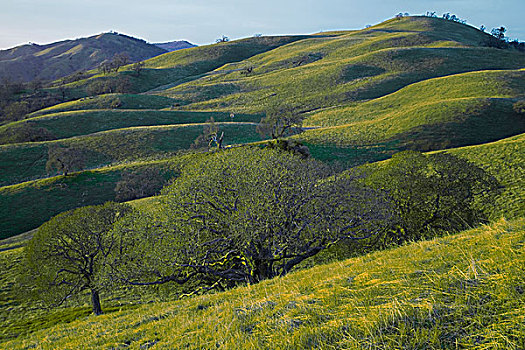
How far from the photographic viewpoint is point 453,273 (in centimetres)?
639

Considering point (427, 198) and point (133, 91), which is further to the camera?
point (133, 91)

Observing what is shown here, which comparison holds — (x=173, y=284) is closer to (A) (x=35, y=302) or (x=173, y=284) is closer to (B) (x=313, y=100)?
(A) (x=35, y=302)

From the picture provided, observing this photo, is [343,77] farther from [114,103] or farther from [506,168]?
[114,103]

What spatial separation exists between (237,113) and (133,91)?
92.1m

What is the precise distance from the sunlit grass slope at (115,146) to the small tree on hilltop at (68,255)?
54.8 metres

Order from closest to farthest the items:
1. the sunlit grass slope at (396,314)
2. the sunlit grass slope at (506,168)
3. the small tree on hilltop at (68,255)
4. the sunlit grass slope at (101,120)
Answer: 1. the sunlit grass slope at (396,314)
2. the small tree on hilltop at (68,255)
3. the sunlit grass slope at (506,168)
4. the sunlit grass slope at (101,120)

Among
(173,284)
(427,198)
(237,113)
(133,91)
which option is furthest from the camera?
(133,91)

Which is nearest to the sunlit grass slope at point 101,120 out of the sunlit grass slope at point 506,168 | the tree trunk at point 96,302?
the sunlit grass slope at point 506,168

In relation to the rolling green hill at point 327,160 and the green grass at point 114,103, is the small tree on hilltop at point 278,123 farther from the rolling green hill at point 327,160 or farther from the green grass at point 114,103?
the green grass at point 114,103

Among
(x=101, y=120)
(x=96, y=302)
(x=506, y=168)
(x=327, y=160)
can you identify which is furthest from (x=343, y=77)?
(x=96, y=302)

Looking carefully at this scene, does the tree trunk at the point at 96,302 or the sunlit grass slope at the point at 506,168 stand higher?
the sunlit grass slope at the point at 506,168

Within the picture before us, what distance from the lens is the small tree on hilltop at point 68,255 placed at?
29906 millimetres

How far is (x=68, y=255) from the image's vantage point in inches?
1202

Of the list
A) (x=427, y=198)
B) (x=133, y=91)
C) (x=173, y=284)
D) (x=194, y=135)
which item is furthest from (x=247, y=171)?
(x=133, y=91)
